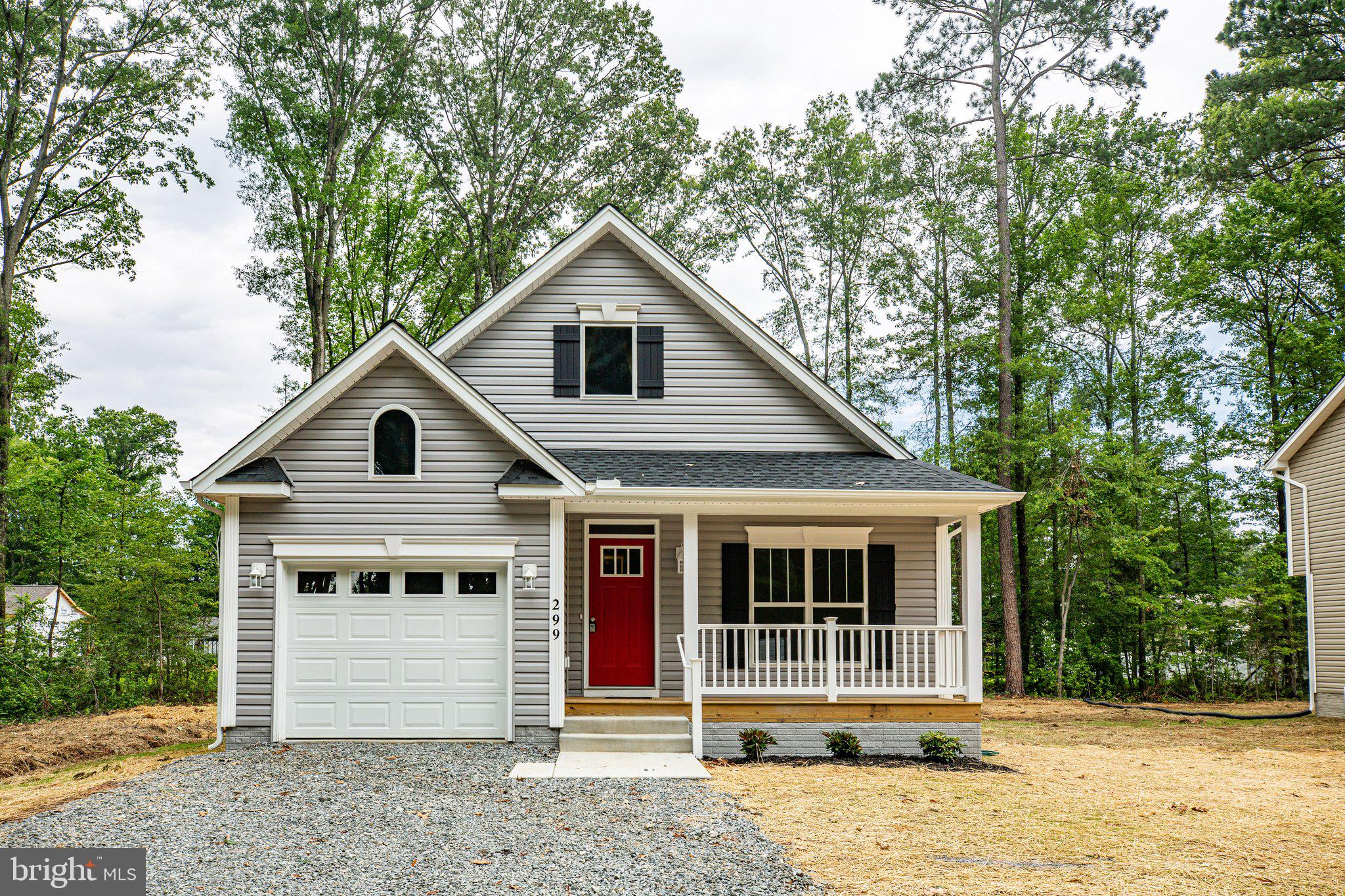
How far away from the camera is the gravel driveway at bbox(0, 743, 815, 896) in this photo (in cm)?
604

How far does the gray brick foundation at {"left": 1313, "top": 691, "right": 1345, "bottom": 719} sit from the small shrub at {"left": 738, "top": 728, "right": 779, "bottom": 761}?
1198 centimetres

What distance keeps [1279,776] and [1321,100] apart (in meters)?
16.4

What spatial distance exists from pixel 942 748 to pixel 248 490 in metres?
8.26

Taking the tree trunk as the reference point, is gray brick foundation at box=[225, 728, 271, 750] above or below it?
below

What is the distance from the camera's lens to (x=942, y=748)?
36.0 ft

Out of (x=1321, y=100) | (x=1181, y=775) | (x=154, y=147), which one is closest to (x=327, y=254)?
(x=154, y=147)

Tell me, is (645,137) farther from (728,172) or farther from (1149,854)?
(1149,854)

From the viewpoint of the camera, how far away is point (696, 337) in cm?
1334

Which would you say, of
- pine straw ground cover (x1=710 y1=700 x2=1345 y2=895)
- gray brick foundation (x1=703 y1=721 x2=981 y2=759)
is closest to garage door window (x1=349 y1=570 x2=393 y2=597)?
gray brick foundation (x1=703 y1=721 x2=981 y2=759)

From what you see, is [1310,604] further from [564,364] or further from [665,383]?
[564,364]

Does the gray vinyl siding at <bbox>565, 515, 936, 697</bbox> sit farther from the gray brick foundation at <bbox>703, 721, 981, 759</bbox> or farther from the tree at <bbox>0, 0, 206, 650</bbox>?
the tree at <bbox>0, 0, 206, 650</bbox>

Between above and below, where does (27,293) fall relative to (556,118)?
below

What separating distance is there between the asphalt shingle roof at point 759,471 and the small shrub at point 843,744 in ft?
9.35

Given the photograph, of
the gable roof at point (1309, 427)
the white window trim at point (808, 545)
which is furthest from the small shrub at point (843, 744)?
the gable roof at point (1309, 427)
